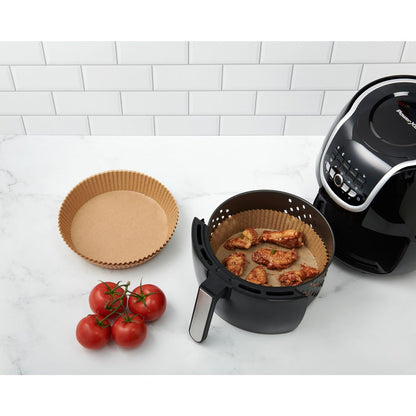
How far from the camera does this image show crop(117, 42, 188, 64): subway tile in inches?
51.9

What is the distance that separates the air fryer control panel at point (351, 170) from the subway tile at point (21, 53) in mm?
830

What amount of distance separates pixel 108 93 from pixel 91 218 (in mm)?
456

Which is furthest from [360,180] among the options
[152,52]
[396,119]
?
[152,52]

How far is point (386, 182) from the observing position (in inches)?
33.9

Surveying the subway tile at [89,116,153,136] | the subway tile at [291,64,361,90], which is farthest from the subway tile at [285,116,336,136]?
the subway tile at [89,116,153,136]

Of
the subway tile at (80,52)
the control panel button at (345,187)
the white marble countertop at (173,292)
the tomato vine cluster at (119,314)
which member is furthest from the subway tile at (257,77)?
the tomato vine cluster at (119,314)

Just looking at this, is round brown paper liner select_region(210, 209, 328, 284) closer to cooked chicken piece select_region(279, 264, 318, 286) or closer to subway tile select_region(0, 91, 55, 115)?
cooked chicken piece select_region(279, 264, 318, 286)

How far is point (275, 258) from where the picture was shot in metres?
1.00

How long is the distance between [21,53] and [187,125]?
499 millimetres

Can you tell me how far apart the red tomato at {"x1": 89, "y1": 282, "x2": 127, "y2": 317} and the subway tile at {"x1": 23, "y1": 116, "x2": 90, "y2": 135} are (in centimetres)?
69

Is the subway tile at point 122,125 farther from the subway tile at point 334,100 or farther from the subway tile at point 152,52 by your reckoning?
the subway tile at point 334,100

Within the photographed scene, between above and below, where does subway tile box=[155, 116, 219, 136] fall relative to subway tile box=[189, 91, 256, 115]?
below

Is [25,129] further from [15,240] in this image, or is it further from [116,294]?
[116,294]

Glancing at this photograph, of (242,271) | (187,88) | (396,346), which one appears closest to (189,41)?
(187,88)
